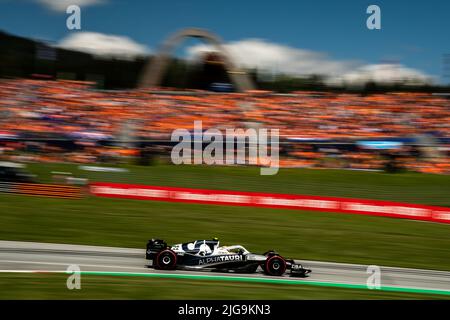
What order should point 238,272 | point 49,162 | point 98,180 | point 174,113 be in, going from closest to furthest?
point 238,272 → point 98,180 → point 49,162 → point 174,113

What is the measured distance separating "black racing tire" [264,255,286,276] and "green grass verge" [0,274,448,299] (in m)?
0.52

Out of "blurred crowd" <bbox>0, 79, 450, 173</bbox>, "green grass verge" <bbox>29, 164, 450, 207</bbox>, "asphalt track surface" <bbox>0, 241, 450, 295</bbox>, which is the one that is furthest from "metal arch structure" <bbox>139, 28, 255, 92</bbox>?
"asphalt track surface" <bbox>0, 241, 450, 295</bbox>

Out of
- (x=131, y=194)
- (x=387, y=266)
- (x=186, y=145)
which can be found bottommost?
(x=387, y=266)

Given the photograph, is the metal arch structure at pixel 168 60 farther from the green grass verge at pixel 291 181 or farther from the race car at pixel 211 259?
the race car at pixel 211 259

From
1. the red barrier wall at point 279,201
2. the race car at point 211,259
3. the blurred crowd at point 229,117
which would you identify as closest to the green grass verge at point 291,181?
the red barrier wall at point 279,201

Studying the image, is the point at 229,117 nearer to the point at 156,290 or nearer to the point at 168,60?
the point at 168,60

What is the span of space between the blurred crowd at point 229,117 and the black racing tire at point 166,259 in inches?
430

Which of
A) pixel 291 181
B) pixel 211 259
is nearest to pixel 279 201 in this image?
pixel 291 181

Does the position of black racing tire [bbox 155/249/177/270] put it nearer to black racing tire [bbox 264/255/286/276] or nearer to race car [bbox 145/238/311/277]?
race car [bbox 145/238/311/277]

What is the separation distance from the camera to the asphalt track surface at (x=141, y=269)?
10.0 metres
